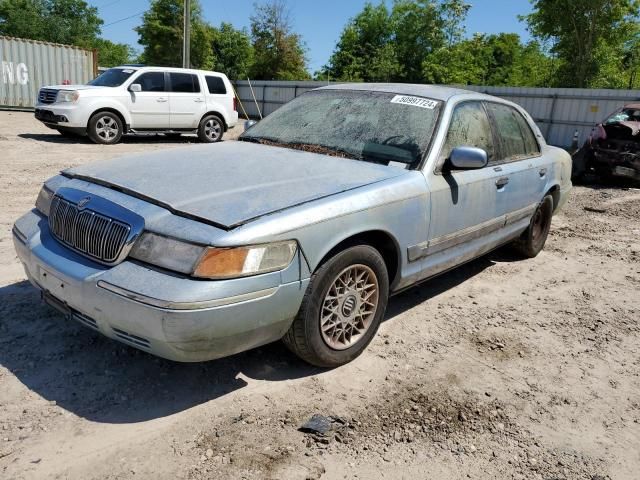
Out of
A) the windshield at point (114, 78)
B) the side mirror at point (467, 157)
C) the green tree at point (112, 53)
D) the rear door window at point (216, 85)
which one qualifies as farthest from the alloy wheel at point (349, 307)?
the green tree at point (112, 53)

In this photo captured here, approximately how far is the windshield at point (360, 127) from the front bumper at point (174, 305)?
1332 millimetres

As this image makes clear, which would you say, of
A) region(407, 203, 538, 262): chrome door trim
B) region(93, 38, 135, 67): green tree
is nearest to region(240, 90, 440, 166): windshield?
region(407, 203, 538, 262): chrome door trim

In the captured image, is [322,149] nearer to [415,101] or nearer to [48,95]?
[415,101]

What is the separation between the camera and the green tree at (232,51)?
40375mm

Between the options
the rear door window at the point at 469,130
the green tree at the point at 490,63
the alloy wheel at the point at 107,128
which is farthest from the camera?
the green tree at the point at 490,63

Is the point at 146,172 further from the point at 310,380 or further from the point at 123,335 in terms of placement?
the point at 310,380

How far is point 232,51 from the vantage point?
40688 mm

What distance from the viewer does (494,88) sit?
19125mm

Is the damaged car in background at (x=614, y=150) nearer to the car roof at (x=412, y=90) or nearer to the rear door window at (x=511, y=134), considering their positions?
the rear door window at (x=511, y=134)

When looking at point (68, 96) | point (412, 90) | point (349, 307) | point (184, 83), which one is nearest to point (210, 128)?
point (184, 83)

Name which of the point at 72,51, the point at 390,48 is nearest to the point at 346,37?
the point at 390,48

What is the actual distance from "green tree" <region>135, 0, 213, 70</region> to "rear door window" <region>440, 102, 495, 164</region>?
36.1 m

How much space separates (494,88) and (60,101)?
45.4ft

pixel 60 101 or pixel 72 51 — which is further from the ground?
pixel 72 51
